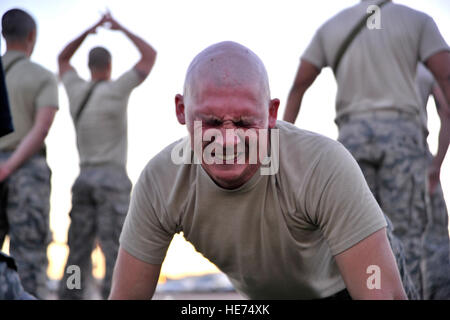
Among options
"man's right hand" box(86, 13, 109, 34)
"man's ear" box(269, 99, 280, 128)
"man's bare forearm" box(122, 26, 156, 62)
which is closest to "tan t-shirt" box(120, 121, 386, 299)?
"man's ear" box(269, 99, 280, 128)

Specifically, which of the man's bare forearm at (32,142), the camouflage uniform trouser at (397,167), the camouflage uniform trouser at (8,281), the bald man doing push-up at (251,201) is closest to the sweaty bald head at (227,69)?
the bald man doing push-up at (251,201)

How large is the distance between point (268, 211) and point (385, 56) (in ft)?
6.37

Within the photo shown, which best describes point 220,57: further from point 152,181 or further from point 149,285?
point 149,285

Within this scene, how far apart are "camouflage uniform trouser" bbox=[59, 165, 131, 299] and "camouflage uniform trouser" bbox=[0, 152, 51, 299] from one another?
2.13 ft

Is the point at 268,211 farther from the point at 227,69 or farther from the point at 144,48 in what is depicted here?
the point at 144,48

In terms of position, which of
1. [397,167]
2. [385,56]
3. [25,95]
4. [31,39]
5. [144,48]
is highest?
[31,39]

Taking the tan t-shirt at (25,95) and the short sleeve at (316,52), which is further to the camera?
the tan t-shirt at (25,95)

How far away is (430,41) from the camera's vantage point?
150 inches

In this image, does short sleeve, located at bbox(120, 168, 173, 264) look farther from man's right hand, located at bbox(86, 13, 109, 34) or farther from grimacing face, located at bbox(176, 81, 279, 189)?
man's right hand, located at bbox(86, 13, 109, 34)

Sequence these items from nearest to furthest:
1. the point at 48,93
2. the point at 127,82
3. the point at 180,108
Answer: the point at 180,108, the point at 48,93, the point at 127,82

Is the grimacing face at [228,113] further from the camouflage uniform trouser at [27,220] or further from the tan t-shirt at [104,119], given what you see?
the tan t-shirt at [104,119]

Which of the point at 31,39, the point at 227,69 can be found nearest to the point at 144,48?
the point at 31,39

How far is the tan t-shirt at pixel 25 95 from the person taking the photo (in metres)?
4.24

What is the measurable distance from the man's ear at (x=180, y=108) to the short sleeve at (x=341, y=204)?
1.60ft
